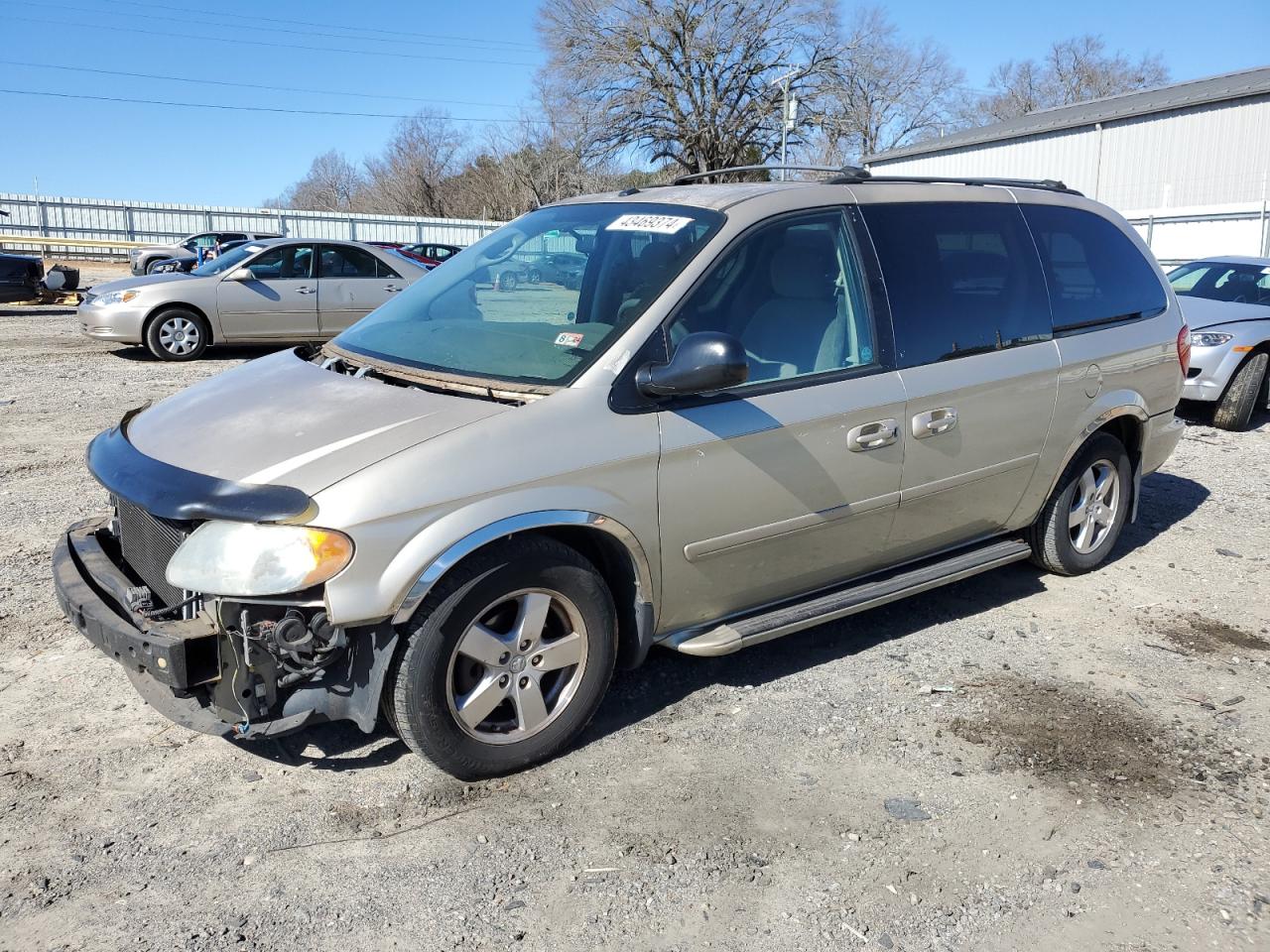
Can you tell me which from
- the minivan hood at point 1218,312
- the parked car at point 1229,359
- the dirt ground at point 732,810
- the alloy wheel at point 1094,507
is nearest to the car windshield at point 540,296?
the dirt ground at point 732,810

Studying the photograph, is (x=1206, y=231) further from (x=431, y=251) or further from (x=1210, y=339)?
(x=431, y=251)

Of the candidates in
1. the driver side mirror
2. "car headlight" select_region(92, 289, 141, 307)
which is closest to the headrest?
the driver side mirror

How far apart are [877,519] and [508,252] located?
6.25ft

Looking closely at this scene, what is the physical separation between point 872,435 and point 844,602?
660 mm

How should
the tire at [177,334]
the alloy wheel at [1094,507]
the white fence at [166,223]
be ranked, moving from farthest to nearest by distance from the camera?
the white fence at [166,223]
the tire at [177,334]
the alloy wheel at [1094,507]

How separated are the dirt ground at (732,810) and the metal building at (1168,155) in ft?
73.5

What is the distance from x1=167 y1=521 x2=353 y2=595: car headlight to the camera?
2.98 meters

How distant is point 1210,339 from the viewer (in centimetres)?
962

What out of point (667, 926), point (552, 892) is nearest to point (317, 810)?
point (552, 892)

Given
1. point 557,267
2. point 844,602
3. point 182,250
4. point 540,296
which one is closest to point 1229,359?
point 844,602

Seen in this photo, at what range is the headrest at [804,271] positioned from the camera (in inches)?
159

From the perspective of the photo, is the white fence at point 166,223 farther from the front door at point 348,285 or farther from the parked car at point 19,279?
the front door at point 348,285

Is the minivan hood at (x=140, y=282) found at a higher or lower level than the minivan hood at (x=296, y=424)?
higher

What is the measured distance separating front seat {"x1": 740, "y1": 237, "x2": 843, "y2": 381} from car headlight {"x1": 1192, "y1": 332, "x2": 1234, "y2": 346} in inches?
274
